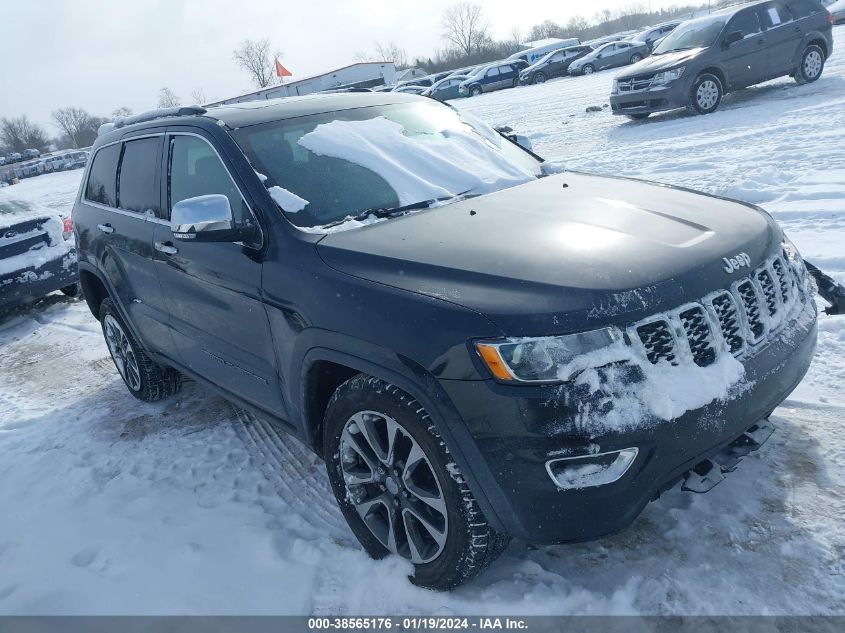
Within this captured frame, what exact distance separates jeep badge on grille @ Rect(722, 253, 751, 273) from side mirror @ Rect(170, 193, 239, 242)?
1908 mm

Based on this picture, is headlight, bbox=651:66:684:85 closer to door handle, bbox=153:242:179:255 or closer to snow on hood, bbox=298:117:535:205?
snow on hood, bbox=298:117:535:205

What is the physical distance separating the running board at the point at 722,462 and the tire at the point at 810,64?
11.8m

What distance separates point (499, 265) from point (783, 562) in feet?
4.86

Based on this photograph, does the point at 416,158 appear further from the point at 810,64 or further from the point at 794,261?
the point at 810,64

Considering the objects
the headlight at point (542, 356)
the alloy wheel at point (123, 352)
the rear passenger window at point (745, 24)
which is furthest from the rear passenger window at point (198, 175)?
the rear passenger window at point (745, 24)

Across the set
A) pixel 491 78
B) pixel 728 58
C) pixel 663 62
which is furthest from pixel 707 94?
pixel 491 78

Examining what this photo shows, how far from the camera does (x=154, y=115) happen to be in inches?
157

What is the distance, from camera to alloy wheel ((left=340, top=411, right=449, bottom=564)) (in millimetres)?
2379

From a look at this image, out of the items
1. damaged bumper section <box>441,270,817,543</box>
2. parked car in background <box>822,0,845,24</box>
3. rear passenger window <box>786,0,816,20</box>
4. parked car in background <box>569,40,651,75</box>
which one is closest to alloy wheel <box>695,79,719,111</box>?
rear passenger window <box>786,0,816,20</box>

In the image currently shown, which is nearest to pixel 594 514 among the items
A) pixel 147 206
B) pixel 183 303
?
pixel 183 303

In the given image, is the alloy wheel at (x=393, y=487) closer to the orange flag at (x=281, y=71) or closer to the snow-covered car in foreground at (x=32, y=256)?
the snow-covered car in foreground at (x=32, y=256)

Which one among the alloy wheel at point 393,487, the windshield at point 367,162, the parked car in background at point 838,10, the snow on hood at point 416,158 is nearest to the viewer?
the alloy wheel at point 393,487

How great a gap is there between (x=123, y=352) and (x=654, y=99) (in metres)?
9.85

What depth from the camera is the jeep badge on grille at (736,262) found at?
2.38 meters
